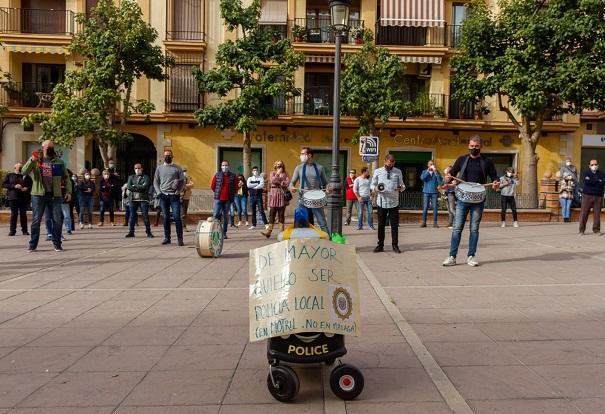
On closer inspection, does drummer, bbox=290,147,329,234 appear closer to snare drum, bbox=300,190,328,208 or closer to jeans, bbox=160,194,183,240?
snare drum, bbox=300,190,328,208

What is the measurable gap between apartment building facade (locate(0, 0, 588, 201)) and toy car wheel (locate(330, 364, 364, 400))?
75.9ft

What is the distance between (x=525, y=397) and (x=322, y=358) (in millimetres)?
1266

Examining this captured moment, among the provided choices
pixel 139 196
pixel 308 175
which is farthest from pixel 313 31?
pixel 308 175

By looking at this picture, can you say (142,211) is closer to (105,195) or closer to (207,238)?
(207,238)

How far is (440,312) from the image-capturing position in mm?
5742

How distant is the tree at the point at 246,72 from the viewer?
21031mm

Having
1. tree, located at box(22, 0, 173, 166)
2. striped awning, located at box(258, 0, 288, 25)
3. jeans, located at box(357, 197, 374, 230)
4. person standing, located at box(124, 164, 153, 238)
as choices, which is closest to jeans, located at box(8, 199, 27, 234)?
person standing, located at box(124, 164, 153, 238)

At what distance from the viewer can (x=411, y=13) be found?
86.9 ft

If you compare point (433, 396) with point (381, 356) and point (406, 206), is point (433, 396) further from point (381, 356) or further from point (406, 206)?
point (406, 206)

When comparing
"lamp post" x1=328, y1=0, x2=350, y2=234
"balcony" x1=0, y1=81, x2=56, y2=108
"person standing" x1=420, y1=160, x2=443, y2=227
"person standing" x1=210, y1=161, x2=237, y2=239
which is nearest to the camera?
"lamp post" x1=328, y1=0, x2=350, y2=234

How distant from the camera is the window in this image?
86.9 feet

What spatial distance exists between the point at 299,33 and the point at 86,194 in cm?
1287

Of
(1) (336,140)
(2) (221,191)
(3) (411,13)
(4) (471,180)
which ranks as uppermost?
(3) (411,13)

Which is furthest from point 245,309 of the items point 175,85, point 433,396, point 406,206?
point 175,85
